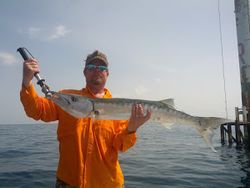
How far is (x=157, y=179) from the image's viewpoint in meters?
15.0

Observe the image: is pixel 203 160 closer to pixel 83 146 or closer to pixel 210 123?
pixel 210 123

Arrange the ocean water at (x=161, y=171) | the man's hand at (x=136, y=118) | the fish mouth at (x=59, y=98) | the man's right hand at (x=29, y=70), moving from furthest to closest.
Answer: the ocean water at (x=161, y=171), the man's hand at (x=136, y=118), the fish mouth at (x=59, y=98), the man's right hand at (x=29, y=70)

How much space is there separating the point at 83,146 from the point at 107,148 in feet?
1.65

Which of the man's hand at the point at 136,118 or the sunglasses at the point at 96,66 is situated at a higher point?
the sunglasses at the point at 96,66

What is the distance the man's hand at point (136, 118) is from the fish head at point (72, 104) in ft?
2.80

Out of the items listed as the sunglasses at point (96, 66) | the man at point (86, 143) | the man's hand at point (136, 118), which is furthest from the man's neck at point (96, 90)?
the man's hand at point (136, 118)

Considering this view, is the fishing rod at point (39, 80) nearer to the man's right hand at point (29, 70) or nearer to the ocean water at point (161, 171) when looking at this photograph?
the man's right hand at point (29, 70)

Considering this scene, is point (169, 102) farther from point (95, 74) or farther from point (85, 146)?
point (85, 146)

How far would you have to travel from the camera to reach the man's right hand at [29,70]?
4.80 metres

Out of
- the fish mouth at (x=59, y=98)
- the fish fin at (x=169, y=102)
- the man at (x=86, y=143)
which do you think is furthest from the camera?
the fish fin at (x=169, y=102)

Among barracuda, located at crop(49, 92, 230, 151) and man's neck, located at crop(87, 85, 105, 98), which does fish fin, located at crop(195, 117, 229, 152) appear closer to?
barracuda, located at crop(49, 92, 230, 151)

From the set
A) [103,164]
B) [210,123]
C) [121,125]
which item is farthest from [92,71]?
[210,123]

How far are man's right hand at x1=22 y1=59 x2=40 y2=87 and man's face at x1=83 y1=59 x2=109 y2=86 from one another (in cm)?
132

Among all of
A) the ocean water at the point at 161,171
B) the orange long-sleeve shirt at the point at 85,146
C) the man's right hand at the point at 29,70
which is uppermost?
the man's right hand at the point at 29,70
